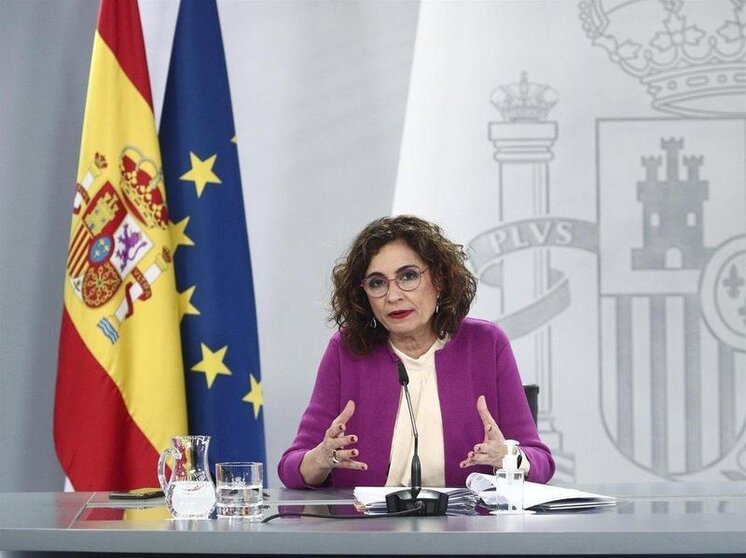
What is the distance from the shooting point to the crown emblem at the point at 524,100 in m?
3.78

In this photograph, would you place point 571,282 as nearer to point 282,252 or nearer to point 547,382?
point 547,382

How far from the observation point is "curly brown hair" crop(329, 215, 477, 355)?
2518mm

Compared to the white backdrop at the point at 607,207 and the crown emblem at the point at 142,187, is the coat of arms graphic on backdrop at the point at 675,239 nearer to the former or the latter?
the white backdrop at the point at 607,207

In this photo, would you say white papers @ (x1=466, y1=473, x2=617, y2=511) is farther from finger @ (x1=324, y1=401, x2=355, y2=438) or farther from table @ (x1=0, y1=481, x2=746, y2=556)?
finger @ (x1=324, y1=401, x2=355, y2=438)

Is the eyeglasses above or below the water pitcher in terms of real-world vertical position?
above

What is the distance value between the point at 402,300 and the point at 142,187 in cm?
129

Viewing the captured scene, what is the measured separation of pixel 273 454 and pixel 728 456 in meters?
1.64

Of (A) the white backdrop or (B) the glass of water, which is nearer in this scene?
(B) the glass of water

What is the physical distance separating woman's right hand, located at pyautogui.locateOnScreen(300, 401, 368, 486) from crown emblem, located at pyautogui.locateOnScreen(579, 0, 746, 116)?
208cm

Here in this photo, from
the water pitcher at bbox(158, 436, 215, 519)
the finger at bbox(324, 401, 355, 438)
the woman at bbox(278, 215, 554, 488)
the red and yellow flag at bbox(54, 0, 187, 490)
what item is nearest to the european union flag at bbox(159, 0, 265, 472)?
the red and yellow flag at bbox(54, 0, 187, 490)

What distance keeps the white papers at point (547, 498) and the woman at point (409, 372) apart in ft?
1.11

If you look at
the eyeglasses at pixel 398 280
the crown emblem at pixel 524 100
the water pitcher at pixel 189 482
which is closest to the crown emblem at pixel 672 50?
the crown emblem at pixel 524 100

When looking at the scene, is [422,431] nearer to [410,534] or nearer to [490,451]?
[490,451]

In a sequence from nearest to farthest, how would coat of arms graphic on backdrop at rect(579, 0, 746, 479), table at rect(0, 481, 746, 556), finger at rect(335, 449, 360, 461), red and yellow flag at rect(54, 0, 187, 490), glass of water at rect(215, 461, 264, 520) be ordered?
table at rect(0, 481, 746, 556) < glass of water at rect(215, 461, 264, 520) < finger at rect(335, 449, 360, 461) < red and yellow flag at rect(54, 0, 187, 490) < coat of arms graphic on backdrop at rect(579, 0, 746, 479)
